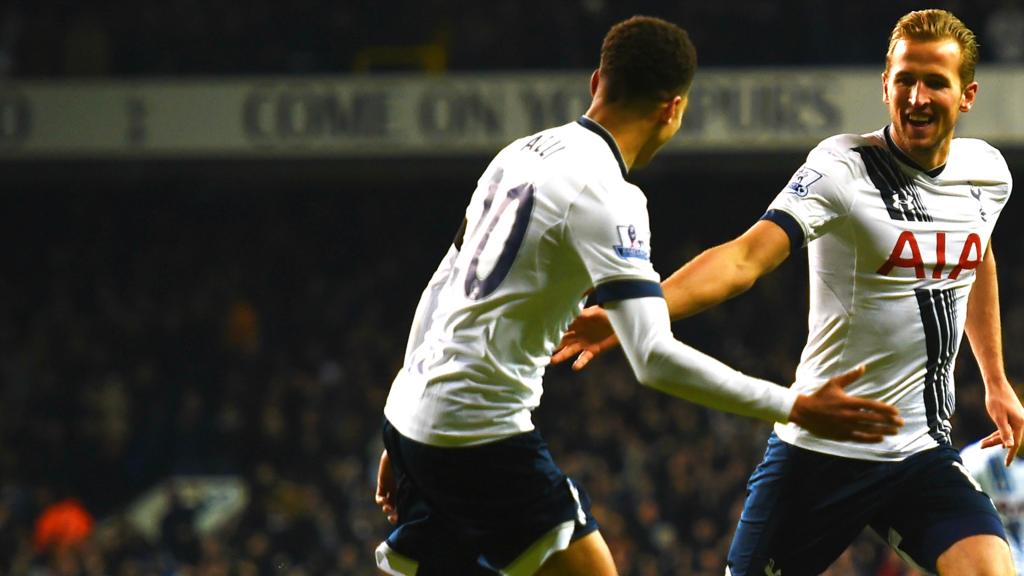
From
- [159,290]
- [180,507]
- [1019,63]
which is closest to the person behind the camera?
[180,507]

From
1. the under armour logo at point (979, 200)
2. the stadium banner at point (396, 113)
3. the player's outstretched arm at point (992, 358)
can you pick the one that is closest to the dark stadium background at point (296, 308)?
the stadium banner at point (396, 113)

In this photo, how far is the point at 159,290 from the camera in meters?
17.7

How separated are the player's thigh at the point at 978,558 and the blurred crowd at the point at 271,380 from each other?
7.18m

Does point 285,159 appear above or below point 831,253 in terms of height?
below

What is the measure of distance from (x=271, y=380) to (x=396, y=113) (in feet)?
10.5

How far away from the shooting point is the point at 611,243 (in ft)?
10.9

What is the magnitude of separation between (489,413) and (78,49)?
1436 cm

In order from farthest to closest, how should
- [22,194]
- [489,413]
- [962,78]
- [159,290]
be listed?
[22,194]
[159,290]
[962,78]
[489,413]

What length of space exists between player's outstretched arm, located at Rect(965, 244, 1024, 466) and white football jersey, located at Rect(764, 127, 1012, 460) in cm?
31

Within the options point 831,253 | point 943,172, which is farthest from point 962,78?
point 831,253

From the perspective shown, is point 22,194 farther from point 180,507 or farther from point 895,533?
point 895,533

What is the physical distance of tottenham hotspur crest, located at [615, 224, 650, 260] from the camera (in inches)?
131

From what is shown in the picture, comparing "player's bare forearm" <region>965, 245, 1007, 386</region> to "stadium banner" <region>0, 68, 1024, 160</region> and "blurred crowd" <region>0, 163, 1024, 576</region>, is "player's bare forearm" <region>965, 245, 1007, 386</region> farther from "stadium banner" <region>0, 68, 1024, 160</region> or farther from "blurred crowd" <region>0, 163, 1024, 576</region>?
"stadium banner" <region>0, 68, 1024, 160</region>

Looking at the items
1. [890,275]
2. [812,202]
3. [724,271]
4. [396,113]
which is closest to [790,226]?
[812,202]
